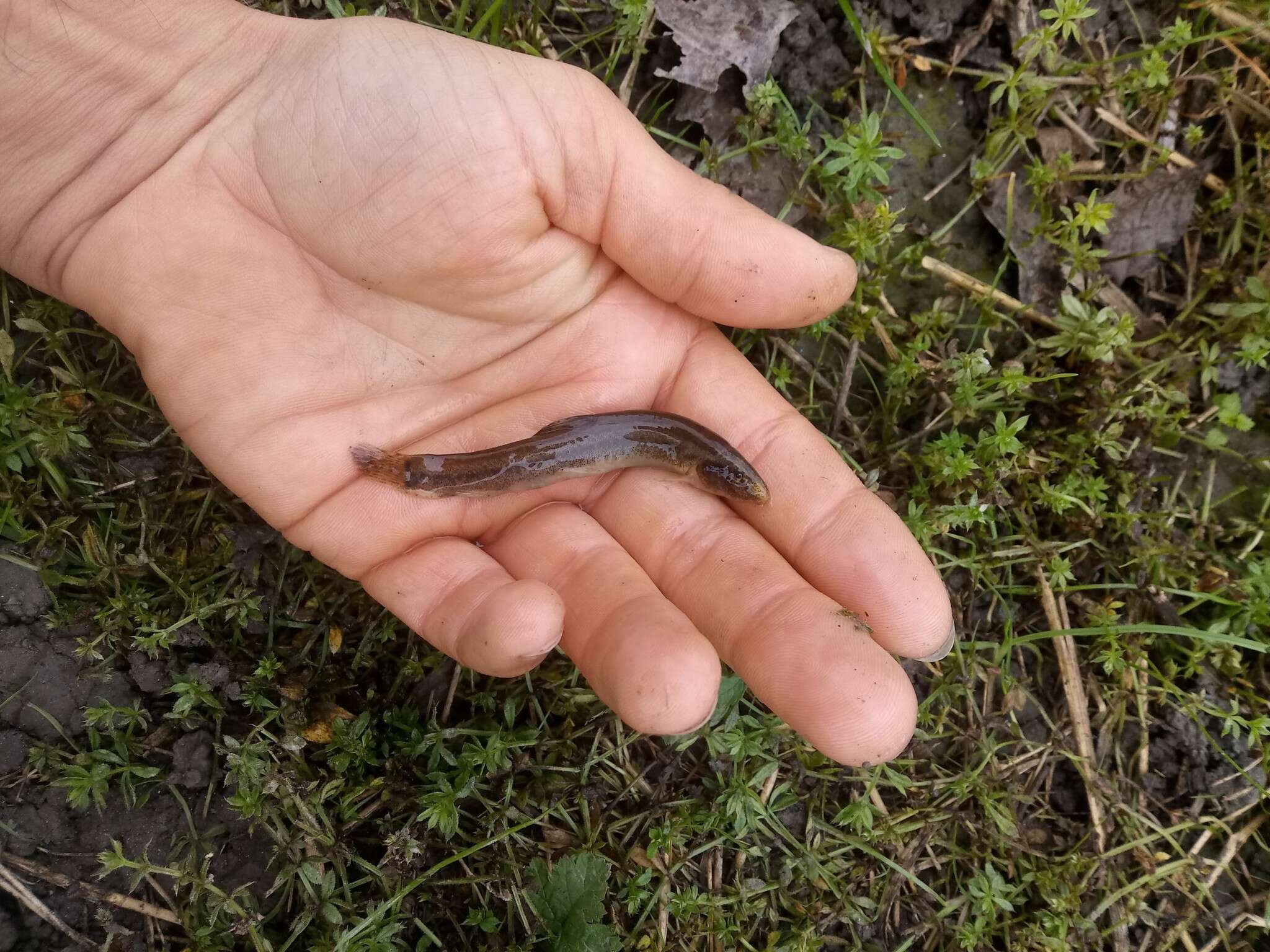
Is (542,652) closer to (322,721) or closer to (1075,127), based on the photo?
(322,721)

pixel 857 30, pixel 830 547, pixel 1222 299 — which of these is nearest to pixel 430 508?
pixel 830 547

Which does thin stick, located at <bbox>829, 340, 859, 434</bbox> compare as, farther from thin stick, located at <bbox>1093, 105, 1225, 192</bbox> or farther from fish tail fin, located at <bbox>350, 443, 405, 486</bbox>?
fish tail fin, located at <bbox>350, 443, 405, 486</bbox>

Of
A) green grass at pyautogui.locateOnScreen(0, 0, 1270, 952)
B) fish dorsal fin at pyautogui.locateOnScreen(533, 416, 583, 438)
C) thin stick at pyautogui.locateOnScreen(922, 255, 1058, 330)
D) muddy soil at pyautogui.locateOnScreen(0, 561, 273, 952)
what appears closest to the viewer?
muddy soil at pyautogui.locateOnScreen(0, 561, 273, 952)

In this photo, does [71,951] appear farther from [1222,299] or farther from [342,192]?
[1222,299]

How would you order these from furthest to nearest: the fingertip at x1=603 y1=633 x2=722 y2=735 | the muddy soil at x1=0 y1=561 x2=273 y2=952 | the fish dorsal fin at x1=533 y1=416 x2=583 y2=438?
the fish dorsal fin at x1=533 y1=416 x2=583 y2=438
the muddy soil at x1=0 y1=561 x2=273 y2=952
the fingertip at x1=603 y1=633 x2=722 y2=735

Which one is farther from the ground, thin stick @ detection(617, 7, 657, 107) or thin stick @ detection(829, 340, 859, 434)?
thin stick @ detection(617, 7, 657, 107)

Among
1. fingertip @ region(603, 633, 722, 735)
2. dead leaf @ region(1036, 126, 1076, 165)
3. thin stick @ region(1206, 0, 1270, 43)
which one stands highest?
thin stick @ region(1206, 0, 1270, 43)

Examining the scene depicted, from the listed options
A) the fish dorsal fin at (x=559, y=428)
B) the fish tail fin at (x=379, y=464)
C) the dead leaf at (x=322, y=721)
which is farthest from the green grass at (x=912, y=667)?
the fish dorsal fin at (x=559, y=428)

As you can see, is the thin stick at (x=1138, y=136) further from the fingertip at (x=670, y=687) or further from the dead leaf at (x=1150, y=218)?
the fingertip at (x=670, y=687)

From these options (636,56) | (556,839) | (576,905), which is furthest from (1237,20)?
(576,905)

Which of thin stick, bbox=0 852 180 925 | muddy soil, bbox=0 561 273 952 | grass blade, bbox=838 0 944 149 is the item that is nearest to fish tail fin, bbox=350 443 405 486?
muddy soil, bbox=0 561 273 952
